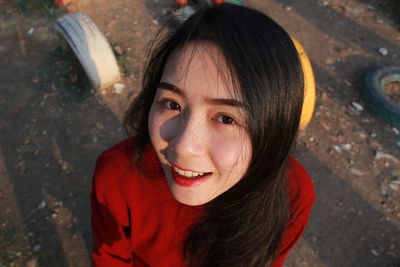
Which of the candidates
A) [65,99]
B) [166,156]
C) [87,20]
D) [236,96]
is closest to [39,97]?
[65,99]

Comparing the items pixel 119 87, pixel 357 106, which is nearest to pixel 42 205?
pixel 119 87

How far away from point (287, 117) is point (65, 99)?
124 inches

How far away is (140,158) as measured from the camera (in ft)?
5.01

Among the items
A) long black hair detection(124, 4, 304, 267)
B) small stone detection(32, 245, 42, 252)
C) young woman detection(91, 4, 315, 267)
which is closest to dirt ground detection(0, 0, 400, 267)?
small stone detection(32, 245, 42, 252)

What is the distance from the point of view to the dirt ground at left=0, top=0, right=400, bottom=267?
2867 millimetres

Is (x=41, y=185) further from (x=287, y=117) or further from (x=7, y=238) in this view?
(x=287, y=117)

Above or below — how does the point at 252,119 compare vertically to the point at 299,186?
above

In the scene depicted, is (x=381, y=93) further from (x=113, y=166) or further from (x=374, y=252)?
(x=113, y=166)

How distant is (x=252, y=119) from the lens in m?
1.09

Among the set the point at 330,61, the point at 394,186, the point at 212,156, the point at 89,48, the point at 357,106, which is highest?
the point at 212,156

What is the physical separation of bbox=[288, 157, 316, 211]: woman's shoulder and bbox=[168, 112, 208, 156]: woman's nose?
2.19 ft

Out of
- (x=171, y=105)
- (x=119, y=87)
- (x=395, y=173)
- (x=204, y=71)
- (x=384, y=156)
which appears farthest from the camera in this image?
(x=119, y=87)

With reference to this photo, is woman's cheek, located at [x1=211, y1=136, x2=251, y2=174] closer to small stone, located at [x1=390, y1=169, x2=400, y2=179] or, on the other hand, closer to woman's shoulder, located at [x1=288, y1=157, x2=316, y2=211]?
woman's shoulder, located at [x1=288, y1=157, x2=316, y2=211]

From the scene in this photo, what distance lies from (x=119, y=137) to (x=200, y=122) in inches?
99.5
